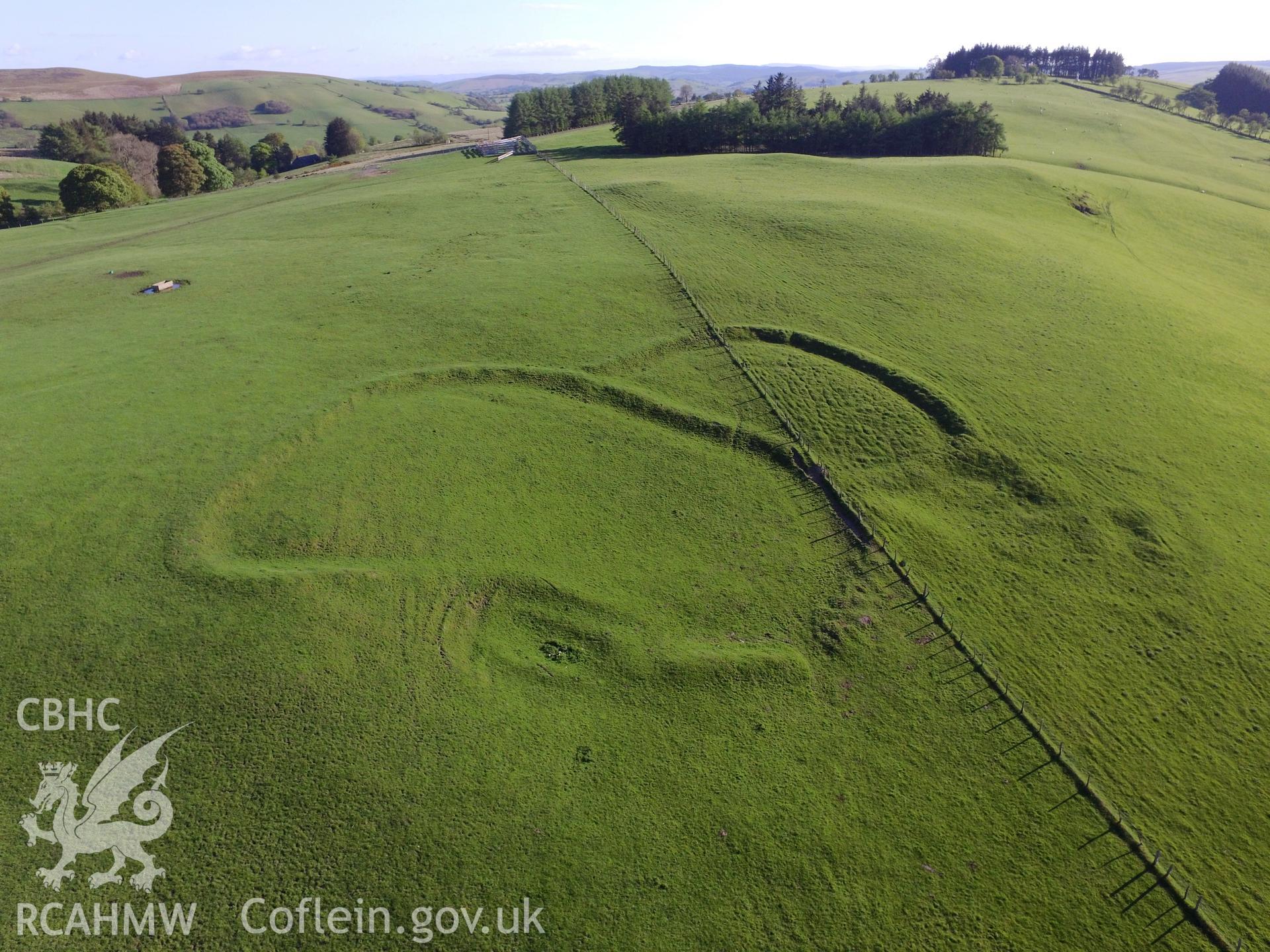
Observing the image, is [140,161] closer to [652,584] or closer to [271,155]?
[271,155]

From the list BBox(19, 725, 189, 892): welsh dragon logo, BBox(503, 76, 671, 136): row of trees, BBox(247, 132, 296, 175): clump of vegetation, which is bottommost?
BBox(19, 725, 189, 892): welsh dragon logo

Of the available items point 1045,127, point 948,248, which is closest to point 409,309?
point 948,248

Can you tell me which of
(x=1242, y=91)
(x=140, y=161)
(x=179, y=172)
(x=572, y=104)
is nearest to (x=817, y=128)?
(x=572, y=104)

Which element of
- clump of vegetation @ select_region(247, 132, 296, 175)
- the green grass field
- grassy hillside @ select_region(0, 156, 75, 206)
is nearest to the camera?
the green grass field

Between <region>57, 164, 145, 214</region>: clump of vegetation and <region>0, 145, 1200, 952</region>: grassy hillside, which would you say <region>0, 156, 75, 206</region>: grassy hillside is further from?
<region>0, 145, 1200, 952</region>: grassy hillside

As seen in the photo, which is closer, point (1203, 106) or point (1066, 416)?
point (1066, 416)

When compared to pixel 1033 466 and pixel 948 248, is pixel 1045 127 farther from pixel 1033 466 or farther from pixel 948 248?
pixel 1033 466

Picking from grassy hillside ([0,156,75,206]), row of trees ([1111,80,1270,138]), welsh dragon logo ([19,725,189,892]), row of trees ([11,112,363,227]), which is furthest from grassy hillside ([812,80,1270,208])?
grassy hillside ([0,156,75,206])
